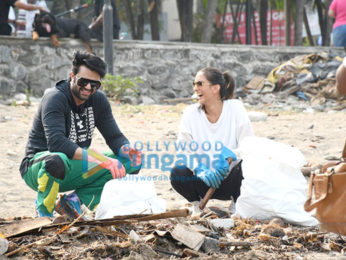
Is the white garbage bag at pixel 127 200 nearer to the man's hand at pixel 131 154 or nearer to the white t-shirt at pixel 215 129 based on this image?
the man's hand at pixel 131 154

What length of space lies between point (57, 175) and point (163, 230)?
974 mm

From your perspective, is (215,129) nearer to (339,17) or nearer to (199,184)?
(199,184)

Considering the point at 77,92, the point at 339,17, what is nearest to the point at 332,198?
the point at 77,92

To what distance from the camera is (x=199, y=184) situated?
14.1 feet

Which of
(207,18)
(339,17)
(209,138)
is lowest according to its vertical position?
(209,138)

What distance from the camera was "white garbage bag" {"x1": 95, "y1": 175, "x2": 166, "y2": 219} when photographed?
3.50m

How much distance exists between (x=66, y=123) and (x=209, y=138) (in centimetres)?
113

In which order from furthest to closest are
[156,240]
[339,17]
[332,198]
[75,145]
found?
[339,17] < [75,145] < [156,240] < [332,198]

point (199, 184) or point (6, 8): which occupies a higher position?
point (6, 8)

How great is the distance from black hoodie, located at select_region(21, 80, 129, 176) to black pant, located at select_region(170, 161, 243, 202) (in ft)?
1.68

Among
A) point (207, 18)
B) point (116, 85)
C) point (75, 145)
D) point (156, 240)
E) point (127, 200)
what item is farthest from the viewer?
point (207, 18)

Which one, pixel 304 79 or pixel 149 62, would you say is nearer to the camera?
pixel 149 62

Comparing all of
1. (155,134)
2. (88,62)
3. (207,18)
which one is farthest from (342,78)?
(207,18)

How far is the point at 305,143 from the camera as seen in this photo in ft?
22.5
